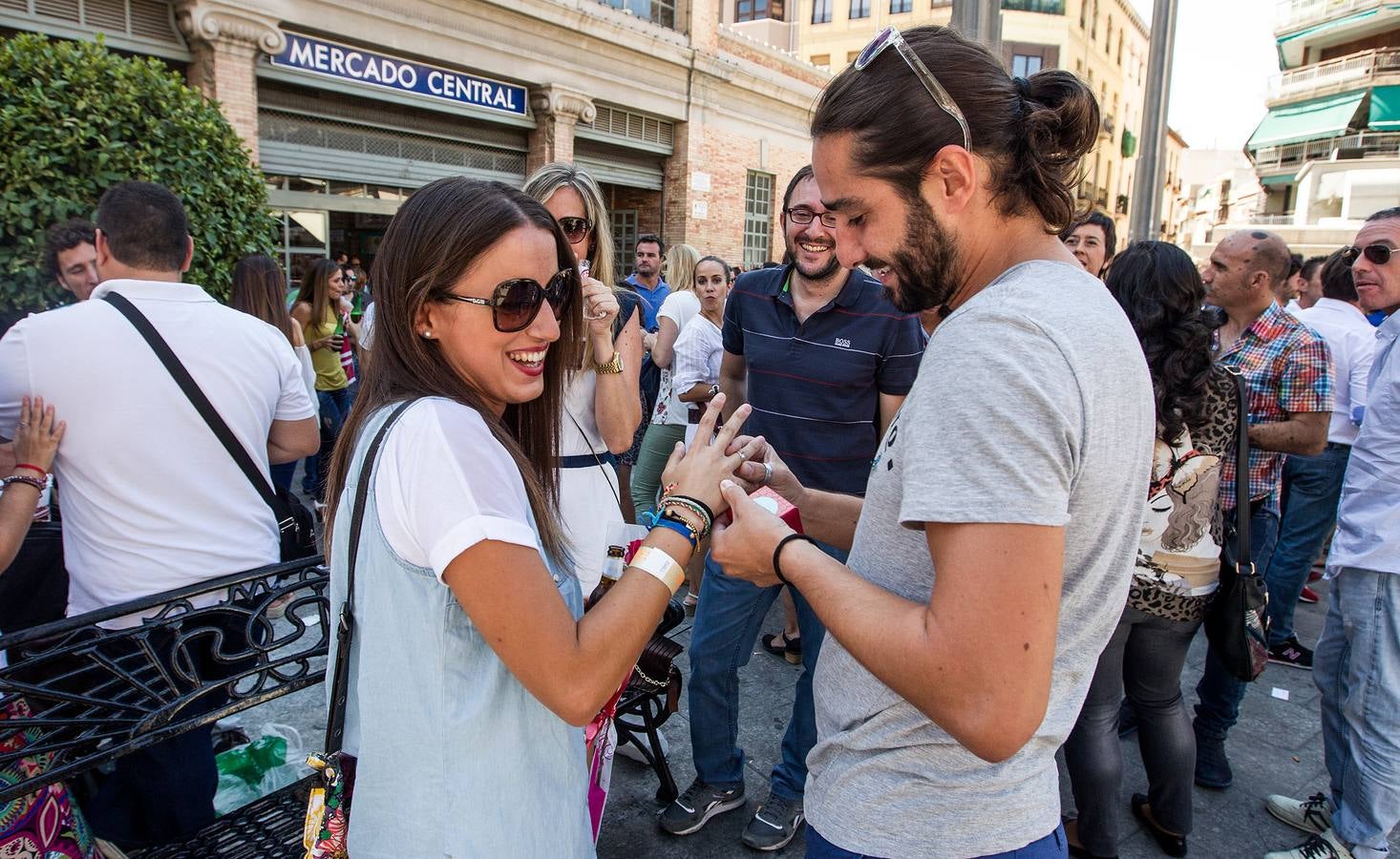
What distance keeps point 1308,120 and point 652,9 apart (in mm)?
39402

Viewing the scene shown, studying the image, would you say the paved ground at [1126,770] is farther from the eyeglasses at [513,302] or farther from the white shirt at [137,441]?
the eyeglasses at [513,302]

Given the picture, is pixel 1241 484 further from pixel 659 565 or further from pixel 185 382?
pixel 185 382

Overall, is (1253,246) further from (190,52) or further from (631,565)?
(190,52)

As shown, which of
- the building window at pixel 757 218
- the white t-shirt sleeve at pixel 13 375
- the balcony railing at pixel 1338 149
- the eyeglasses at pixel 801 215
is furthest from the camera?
the balcony railing at pixel 1338 149

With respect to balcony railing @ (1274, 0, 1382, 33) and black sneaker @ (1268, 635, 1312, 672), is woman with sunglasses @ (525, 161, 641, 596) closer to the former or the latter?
black sneaker @ (1268, 635, 1312, 672)

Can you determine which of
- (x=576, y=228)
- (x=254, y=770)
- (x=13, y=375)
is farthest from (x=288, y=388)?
(x=254, y=770)

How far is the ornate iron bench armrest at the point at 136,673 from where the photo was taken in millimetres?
1774

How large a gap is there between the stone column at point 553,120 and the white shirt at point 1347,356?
434 inches

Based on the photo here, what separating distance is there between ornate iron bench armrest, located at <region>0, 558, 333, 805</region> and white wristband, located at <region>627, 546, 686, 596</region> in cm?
120

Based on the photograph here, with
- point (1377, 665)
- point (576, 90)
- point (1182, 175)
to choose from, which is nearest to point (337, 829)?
point (1377, 665)

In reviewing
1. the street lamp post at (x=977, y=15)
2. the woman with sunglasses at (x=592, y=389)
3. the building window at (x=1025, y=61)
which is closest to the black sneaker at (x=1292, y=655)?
the street lamp post at (x=977, y=15)

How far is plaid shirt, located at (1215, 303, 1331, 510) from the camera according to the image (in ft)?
11.3

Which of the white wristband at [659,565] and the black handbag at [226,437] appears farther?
the black handbag at [226,437]

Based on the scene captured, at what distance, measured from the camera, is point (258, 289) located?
4855mm
